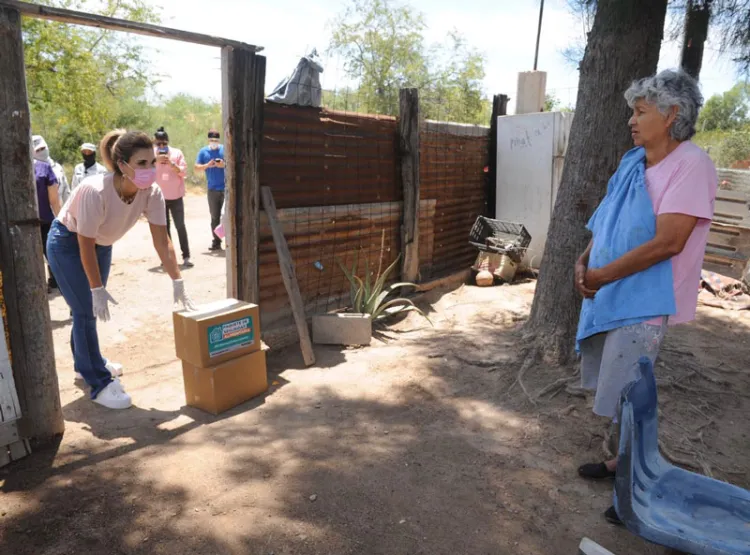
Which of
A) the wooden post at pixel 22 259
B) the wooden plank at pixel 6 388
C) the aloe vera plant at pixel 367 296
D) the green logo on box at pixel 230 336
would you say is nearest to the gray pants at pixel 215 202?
the aloe vera plant at pixel 367 296

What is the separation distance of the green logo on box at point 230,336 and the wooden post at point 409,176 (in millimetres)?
2721

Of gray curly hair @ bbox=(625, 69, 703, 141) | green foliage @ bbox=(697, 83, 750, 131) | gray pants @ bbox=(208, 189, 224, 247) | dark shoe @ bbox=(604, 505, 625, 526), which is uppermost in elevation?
green foliage @ bbox=(697, 83, 750, 131)

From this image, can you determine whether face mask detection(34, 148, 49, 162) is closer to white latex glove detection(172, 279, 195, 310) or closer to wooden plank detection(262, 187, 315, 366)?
wooden plank detection(262, 187, 315, 366)

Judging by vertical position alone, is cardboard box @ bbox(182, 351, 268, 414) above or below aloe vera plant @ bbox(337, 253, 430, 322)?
below

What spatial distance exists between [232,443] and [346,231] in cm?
274

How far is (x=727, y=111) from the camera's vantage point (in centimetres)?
3341

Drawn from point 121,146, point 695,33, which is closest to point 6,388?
point 121,146

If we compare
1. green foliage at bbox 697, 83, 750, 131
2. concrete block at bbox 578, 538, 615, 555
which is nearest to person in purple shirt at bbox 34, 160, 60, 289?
concrete block at bbox 578, 538, 615, 555

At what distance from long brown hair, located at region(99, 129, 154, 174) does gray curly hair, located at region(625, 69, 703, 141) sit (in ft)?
8.73

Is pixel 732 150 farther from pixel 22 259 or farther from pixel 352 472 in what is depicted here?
pixel 22 259

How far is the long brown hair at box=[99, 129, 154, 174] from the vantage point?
10.5ft

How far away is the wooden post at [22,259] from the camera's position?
2654 millimetres

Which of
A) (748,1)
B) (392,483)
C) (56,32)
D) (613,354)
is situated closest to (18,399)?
(392,483)

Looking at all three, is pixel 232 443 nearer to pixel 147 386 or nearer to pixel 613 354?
pixel 147 386
